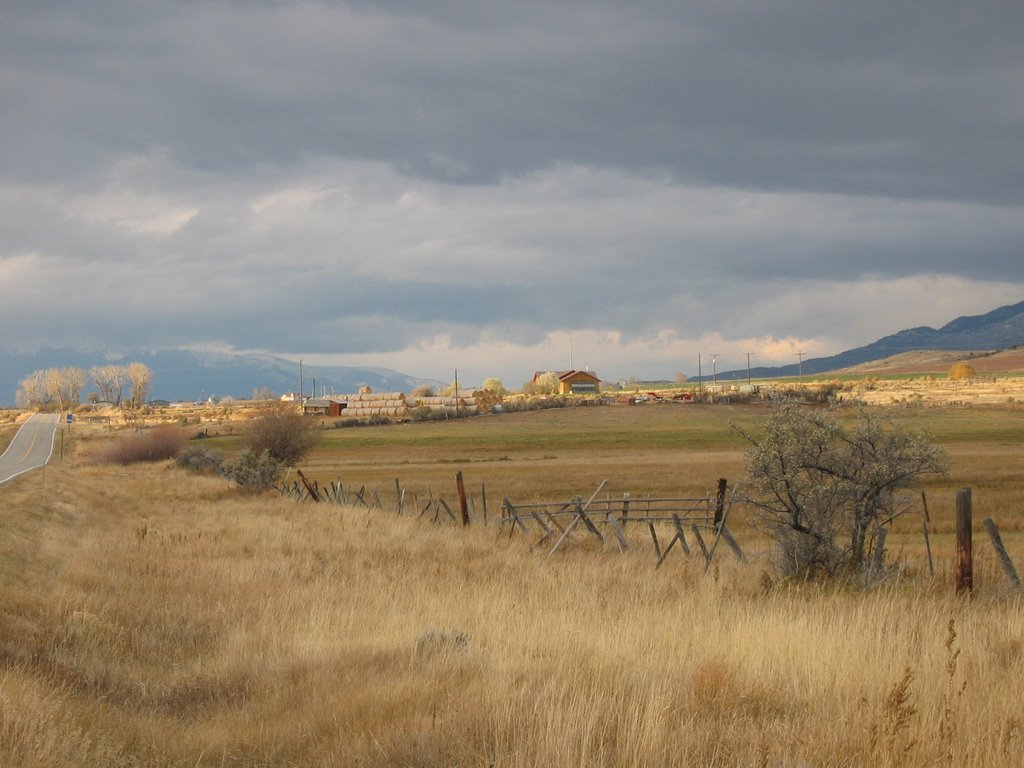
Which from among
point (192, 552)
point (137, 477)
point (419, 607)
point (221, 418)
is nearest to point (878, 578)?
point (419, 607)

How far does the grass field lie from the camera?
6.83 m

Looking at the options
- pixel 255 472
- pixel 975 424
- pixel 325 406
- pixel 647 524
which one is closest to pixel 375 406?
pixel 325 406

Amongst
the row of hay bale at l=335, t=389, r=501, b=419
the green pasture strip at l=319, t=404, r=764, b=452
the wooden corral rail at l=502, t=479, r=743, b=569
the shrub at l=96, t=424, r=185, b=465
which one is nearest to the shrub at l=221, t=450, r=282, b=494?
the wooden corral rail at l=502, t=479, r=743, b=569

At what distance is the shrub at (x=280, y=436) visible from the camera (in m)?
67.7

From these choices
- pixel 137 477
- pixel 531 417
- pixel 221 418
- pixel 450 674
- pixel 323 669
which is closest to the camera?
pixel 450 674

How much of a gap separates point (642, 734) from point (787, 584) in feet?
34.5

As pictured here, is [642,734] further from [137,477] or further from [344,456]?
[344,456]

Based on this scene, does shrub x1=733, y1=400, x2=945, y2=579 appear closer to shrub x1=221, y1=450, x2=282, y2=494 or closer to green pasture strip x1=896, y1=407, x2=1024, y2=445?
shrub x1=221, y1=450, x2=282, y2=494

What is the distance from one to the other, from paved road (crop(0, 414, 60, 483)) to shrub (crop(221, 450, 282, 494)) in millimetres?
12245

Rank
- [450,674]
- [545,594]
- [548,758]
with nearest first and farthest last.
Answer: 1. [548,758]
2. [450,674]
3. [545,594]

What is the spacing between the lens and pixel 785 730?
6.95 meters

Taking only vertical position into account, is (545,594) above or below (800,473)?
below

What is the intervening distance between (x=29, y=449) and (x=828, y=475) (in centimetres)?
10015

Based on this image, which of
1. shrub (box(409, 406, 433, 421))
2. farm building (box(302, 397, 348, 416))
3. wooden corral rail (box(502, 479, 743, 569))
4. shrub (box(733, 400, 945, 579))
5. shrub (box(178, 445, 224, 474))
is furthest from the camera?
farm building (box(302, 397, 348, 416))
